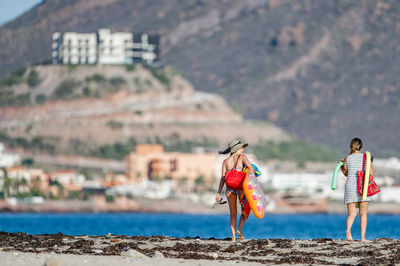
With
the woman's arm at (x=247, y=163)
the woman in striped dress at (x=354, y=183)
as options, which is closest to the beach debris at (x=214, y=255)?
the woman's arm at (x=247, y=163)

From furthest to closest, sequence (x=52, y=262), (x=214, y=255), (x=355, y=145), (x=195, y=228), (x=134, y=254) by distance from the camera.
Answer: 1. (x=195, y=228)
2. (x=355, y=145)
3. (x=214, y=255)
4. (x=134, y=254)
5. (x=52, y=262)

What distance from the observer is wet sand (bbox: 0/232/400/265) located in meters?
27.8

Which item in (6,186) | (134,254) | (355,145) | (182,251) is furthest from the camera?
(6,186)

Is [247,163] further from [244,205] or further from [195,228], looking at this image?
[195,228]

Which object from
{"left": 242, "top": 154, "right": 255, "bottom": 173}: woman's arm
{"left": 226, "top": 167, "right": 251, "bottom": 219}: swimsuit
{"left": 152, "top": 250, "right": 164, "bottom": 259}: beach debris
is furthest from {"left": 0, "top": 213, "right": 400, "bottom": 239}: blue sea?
{"left": 152, "top": 250, "right": 164, "bottom": 259}: beach debris

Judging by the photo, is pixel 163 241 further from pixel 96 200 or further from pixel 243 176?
pixel 96 200

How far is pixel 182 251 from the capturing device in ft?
99.7

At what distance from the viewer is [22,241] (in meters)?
32.1

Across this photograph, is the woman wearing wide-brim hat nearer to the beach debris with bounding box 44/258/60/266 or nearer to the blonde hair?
the blonde hair

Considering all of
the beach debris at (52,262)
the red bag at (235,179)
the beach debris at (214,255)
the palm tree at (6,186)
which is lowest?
the beach debris at (52,262)

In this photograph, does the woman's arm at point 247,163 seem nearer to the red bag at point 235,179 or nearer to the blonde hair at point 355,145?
the red bag at point 235,179

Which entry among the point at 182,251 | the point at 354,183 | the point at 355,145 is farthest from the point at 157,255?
the point at 355,145

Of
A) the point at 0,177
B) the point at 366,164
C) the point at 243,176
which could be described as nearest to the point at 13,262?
the point at 243,176

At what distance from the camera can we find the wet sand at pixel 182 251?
27812mm
